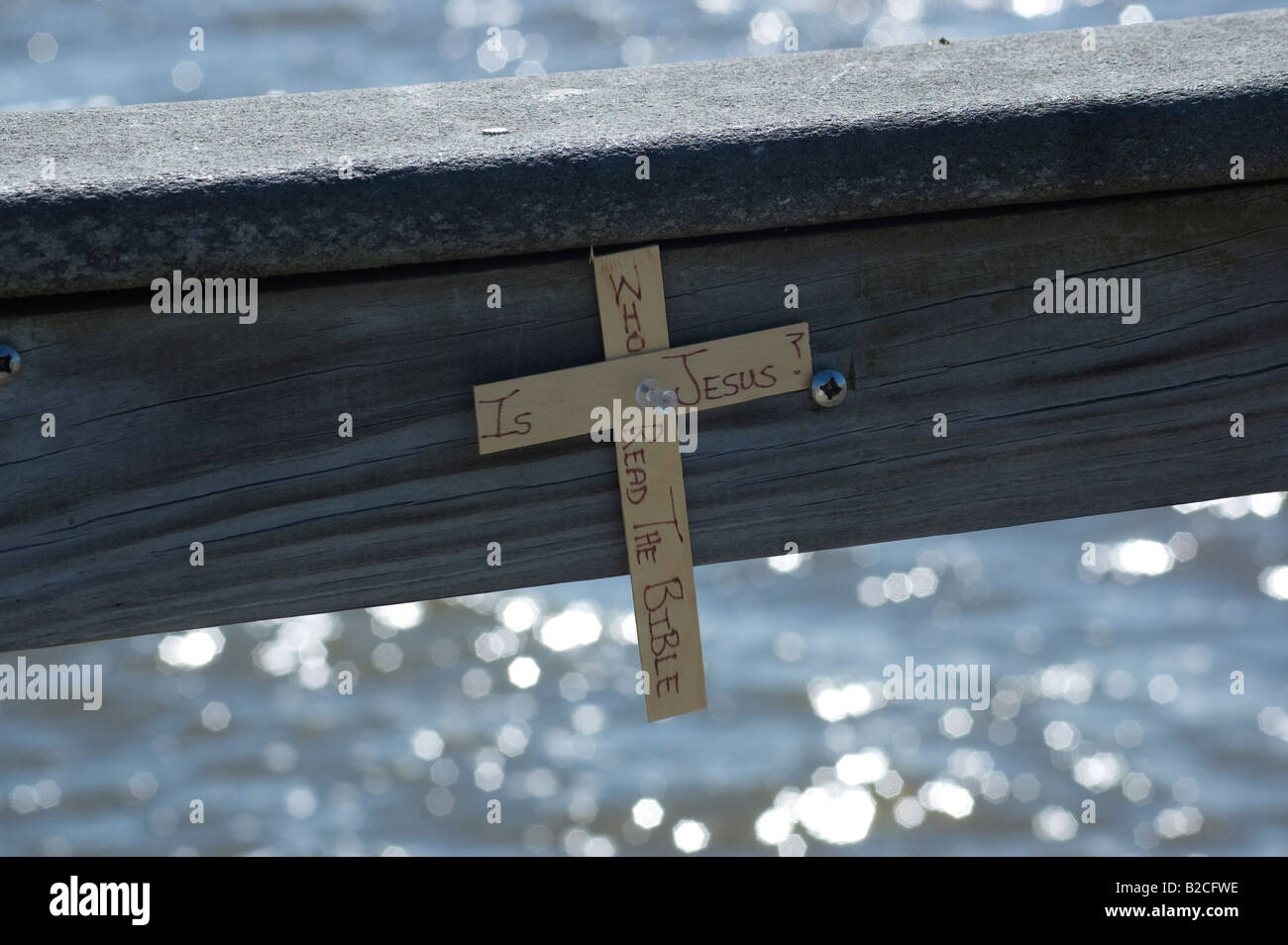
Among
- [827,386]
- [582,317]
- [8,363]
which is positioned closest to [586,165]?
[582,317]

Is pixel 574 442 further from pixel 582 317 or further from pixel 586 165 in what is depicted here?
pixel 586 165

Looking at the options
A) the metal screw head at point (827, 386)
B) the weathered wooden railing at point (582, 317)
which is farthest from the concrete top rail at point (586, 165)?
the metal screw head at point (827, 386)

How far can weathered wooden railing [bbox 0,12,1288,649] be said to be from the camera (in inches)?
33.3

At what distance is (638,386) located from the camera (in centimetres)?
93

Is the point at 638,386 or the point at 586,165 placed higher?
the point at 586,165

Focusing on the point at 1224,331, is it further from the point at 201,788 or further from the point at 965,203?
the point at 201,788

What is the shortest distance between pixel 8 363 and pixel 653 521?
1.38 ft

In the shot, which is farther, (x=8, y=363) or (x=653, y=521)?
(x=653, y=521)

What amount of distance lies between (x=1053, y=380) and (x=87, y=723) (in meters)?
4.30

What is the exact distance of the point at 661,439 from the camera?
3.10 feet

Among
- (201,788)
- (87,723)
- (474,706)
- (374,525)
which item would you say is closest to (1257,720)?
(474,706)

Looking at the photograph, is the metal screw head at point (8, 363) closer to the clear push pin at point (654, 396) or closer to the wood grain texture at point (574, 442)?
the wood grain texture at point (574, 442)

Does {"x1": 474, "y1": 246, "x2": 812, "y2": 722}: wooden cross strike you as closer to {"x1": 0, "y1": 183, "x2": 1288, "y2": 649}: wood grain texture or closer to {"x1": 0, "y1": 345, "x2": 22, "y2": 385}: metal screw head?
{"x1": 0, "y1": 183, "x2": 1288, "y2": 649}: wood grain texture

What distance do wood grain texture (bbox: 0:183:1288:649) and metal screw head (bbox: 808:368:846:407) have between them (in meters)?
0.01
